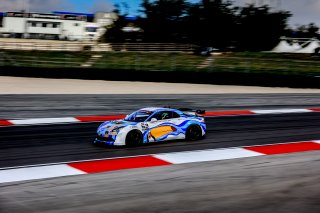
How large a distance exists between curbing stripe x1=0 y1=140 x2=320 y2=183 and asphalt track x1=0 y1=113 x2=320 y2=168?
427mm

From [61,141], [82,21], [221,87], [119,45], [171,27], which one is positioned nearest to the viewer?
[61,141]

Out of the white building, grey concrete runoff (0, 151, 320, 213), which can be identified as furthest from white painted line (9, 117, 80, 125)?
the white building

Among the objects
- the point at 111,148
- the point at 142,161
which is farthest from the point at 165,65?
the point at 142,161

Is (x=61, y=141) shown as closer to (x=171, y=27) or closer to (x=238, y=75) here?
(x=238, y=75)

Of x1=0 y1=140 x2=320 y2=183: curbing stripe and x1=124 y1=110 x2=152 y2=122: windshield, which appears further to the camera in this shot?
x1=124 y1=110 x2=152 y2=122: windshield

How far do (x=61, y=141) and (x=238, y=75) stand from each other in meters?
15.7

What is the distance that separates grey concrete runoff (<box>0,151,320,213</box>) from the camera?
7729mm

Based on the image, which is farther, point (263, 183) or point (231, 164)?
point (231, 164)

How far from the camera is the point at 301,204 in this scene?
26.6 ft

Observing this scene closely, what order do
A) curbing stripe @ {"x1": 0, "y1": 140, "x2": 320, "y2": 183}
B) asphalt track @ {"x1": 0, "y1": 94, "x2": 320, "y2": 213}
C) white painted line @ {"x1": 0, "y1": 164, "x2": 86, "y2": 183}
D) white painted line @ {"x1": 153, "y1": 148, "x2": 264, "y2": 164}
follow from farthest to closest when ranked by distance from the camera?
white painted line @ {"x1": 153, "y1": 148, "x2": 264, "y2": 164}
curbing stripe @ {"x1": 0, "y1": 140, "x2": 320, "y2": 183}
white painted line @ {"x1": 0, "y1": 164, "x2": 86, "y2": 183}
asphalt track @ {"x1": 0, "y1": 94, "x2": 320, "y2": 213}

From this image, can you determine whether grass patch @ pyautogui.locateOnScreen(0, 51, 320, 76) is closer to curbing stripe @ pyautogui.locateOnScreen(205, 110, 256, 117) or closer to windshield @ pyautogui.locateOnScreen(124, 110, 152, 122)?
curbing stripe @ pyautogui.locateOnScreen(205, 110, 256, 117)

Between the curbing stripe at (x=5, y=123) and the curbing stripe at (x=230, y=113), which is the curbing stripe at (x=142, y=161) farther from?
the curbing stripe at (x=230, y=113)

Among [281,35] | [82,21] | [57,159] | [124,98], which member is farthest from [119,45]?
[82,21]

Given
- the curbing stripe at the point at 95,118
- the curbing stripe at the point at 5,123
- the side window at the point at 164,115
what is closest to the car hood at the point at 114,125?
Answer: the side window at the point at 164,115
